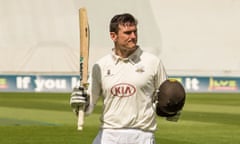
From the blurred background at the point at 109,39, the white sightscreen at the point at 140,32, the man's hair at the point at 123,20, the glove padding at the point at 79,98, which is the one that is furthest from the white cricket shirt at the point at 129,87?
the white sightscreen at the point at 140,32

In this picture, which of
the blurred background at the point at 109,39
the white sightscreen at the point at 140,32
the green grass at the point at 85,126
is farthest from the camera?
the white sightscreen at the point at 140,32

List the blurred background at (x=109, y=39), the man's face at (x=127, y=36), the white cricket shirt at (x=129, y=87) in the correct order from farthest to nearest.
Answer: the blurred background at (x=109, y=39) → the white cricket shirt at (x=129, y=87) → the man's face at (x=127, y=36)

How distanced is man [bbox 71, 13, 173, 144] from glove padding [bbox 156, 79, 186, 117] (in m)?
0.07

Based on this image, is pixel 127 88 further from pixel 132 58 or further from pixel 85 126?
pixel 85 126

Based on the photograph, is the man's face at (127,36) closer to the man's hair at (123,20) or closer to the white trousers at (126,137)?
the man's hair at (123,20)

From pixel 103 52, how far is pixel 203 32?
721 centimetres

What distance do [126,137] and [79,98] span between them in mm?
529

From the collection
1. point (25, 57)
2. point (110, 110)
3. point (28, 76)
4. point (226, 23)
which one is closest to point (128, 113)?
point (110, 110)

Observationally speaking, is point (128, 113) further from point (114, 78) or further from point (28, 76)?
point (28, 76)

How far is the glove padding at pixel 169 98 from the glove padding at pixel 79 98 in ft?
2.09

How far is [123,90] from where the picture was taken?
6.44 metres

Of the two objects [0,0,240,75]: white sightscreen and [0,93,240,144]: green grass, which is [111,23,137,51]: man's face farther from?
[0,0,240,75]: white sightscreen

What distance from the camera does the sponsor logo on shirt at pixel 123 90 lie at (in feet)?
21.1

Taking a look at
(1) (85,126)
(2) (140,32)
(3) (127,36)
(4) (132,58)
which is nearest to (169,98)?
(4) (132,58)
